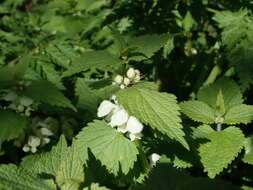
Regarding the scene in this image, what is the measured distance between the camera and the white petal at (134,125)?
1331mm

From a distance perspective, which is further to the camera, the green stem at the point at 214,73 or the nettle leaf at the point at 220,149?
the green stem at the point at 214,73

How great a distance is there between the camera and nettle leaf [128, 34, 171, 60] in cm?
139

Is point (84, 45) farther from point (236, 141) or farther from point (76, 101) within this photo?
point (236, 141)

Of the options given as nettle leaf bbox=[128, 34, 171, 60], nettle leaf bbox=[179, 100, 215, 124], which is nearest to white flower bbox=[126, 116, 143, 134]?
nettle leaf bbox=[128, 34, 171, 60]

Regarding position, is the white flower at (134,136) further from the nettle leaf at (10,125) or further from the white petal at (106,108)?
the nettle leaf at (10,125)

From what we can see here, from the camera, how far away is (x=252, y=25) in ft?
7.29

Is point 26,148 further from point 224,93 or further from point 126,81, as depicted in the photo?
point 224,93

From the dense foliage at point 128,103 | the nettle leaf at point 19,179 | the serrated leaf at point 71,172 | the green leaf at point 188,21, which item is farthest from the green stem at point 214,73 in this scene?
the nettle leaf at point 19,179

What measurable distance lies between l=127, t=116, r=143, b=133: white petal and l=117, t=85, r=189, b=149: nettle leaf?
0.10 metres

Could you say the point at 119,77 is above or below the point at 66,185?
above

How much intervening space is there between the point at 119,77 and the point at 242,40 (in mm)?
1154

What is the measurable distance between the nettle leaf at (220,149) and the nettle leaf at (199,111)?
0.08 metres

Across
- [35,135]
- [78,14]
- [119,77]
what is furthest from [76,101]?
[78,14]

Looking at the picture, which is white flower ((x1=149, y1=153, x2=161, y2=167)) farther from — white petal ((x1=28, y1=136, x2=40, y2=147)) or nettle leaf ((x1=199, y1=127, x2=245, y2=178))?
white petal ((x1=28, y1=136, x2=40, y2=147))
